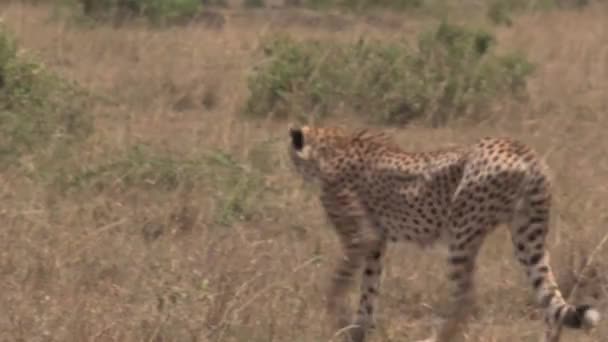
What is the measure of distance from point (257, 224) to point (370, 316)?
5.24ft

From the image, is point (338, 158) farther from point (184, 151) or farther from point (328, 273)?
point (184, 151)

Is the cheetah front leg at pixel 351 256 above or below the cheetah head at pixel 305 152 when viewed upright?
below

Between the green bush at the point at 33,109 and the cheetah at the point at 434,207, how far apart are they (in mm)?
2538

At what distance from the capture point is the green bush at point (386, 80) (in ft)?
31.4

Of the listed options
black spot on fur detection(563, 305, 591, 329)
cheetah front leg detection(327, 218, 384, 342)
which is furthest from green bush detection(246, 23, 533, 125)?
black spot on fur detection(563, 305, 591, 329)

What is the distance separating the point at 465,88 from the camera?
985 cm

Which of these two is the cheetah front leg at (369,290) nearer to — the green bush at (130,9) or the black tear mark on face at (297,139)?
the black tear mark on face at (297,139)

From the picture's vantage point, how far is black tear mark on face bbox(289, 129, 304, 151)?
579 centimetres

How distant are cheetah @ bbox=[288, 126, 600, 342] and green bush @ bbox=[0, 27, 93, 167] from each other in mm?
2538

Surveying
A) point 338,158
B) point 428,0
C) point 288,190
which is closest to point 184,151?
point 288,190

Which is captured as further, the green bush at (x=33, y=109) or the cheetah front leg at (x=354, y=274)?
the green bush at (x=33, y=109)

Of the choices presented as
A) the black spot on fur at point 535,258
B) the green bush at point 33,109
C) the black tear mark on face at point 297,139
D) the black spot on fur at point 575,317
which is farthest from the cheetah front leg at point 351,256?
the green bush at point 33,109

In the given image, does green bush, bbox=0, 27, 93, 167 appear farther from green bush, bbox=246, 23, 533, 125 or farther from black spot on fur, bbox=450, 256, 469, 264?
black spot on fur, bbox=450, 256, 469, 264

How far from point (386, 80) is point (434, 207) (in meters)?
4.73
